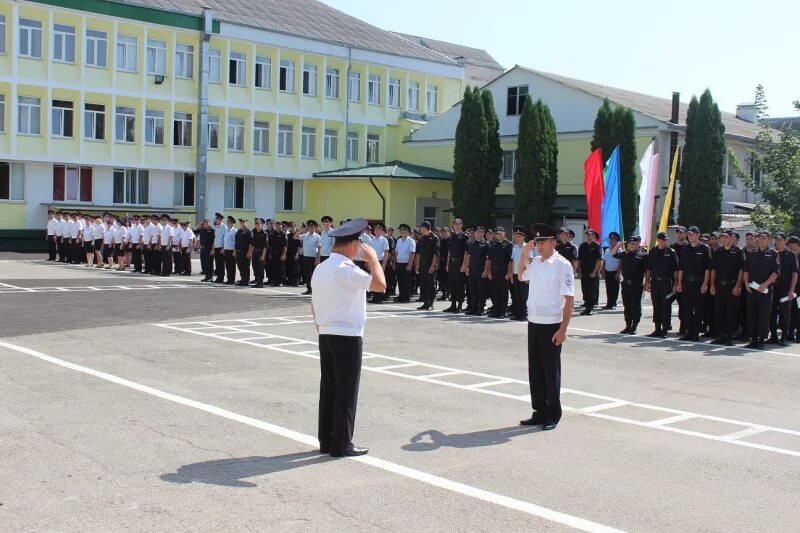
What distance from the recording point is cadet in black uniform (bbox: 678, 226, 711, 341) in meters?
16.6

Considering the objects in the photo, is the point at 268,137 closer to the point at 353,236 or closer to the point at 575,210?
the point at 575,210

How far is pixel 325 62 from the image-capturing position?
50062 mm

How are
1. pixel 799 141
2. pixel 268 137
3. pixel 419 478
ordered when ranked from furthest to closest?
pixel 268 137
pixel 799 141
pixel 419 478

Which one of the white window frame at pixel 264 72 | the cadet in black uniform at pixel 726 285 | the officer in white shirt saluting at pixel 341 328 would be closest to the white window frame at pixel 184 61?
the white window frame at pixel 264 72

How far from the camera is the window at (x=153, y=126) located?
43906 mm

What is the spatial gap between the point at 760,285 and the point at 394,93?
1590 inches

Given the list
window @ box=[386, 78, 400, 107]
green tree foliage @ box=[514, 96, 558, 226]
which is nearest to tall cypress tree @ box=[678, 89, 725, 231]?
green tree foliage @ box=[514, 96, 558, 226]

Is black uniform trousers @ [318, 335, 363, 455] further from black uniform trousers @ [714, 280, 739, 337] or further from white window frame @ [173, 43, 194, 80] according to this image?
white window frame @ [173, 43, 194, 80]

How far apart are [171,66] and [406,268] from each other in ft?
86.0

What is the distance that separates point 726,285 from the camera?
53.3 feet

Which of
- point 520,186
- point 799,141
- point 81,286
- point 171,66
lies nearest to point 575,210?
point 520,186

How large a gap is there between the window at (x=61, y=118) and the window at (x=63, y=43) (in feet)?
6.49

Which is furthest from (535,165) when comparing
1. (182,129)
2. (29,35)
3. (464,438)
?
(464,438)

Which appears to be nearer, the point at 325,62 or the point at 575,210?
the point at 575,210
